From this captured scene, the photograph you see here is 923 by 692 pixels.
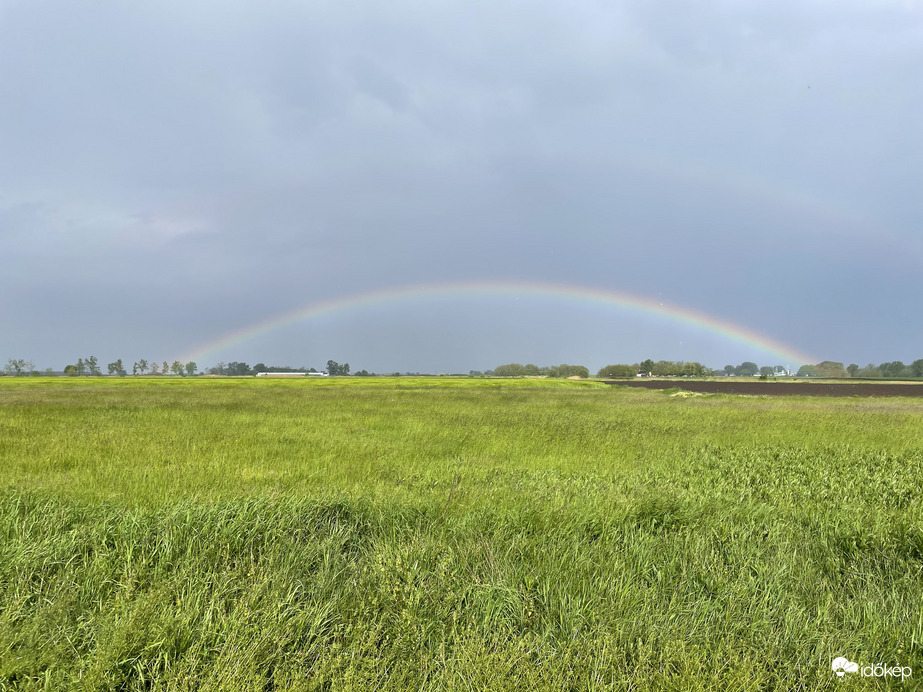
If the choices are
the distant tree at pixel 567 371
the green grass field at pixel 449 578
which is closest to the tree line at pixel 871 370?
the distant tree at pixel 567 371

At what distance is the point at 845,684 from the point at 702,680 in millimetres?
883

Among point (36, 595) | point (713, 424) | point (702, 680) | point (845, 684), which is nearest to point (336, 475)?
point (36, 595)

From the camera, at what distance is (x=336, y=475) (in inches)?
276

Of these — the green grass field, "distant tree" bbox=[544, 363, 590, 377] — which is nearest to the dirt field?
the green grass field

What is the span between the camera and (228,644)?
2.79 metres

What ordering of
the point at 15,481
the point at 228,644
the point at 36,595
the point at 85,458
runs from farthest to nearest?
1. the point at 85,458
2. the point at 15,481
3. the point at 36,595
4. the point at 228,644

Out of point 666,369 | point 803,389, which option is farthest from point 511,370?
point 803,389

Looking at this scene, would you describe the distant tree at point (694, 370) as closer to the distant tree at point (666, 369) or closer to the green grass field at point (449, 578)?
the distant tree at point (666, 369)

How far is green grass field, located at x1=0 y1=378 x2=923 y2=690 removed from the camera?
265cm

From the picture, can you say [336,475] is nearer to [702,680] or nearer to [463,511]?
[463,511]

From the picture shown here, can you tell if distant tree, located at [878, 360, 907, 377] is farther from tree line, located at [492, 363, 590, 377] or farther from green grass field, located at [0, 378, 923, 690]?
green grass field, located at [0, 378, 923, 690]

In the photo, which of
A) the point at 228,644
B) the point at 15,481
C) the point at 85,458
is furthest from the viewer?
the point at 85,458

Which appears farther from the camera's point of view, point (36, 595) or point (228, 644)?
point (36, 595)

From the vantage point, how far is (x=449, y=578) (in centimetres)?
357
